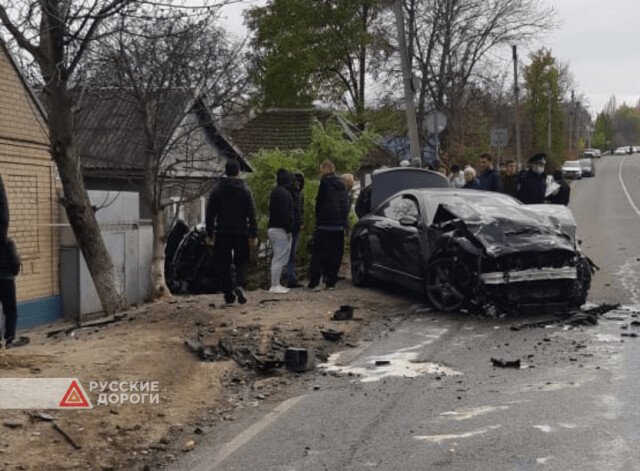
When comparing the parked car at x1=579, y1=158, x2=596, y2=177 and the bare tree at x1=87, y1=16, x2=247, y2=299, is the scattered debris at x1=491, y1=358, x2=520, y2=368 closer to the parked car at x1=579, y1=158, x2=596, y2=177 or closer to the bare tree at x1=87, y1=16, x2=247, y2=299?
the bare tree at x1=87, y1=16, x2=247, y2=299

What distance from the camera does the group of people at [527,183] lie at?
538 inches

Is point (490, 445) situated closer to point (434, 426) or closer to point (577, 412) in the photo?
point (434, 426)

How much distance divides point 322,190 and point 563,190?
14.4ft

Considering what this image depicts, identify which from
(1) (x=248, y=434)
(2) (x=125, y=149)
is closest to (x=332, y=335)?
(1) (x=248, y=434)

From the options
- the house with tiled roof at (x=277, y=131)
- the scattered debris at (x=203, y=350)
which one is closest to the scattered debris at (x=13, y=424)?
the scattered debris at (x=203, y=350)

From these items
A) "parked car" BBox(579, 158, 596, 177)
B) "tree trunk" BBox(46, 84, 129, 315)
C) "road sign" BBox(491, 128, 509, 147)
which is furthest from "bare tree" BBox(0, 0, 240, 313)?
"parked car" BBox(579, 158, 596, 177)

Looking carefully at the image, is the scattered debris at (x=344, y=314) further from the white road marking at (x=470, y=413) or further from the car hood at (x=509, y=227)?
the white road marking at (x=470, y=413)

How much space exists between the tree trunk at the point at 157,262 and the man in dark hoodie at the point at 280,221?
4.88 meters

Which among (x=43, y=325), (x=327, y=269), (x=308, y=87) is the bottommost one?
(x=43, y=325)

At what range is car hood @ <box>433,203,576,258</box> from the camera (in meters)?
9.53

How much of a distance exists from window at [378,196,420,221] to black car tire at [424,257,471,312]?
3.55 ft

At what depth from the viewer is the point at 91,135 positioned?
1002 inches

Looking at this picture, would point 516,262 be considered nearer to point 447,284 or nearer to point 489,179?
point 447,284

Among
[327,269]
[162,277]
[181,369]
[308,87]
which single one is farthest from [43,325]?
[308,87]
